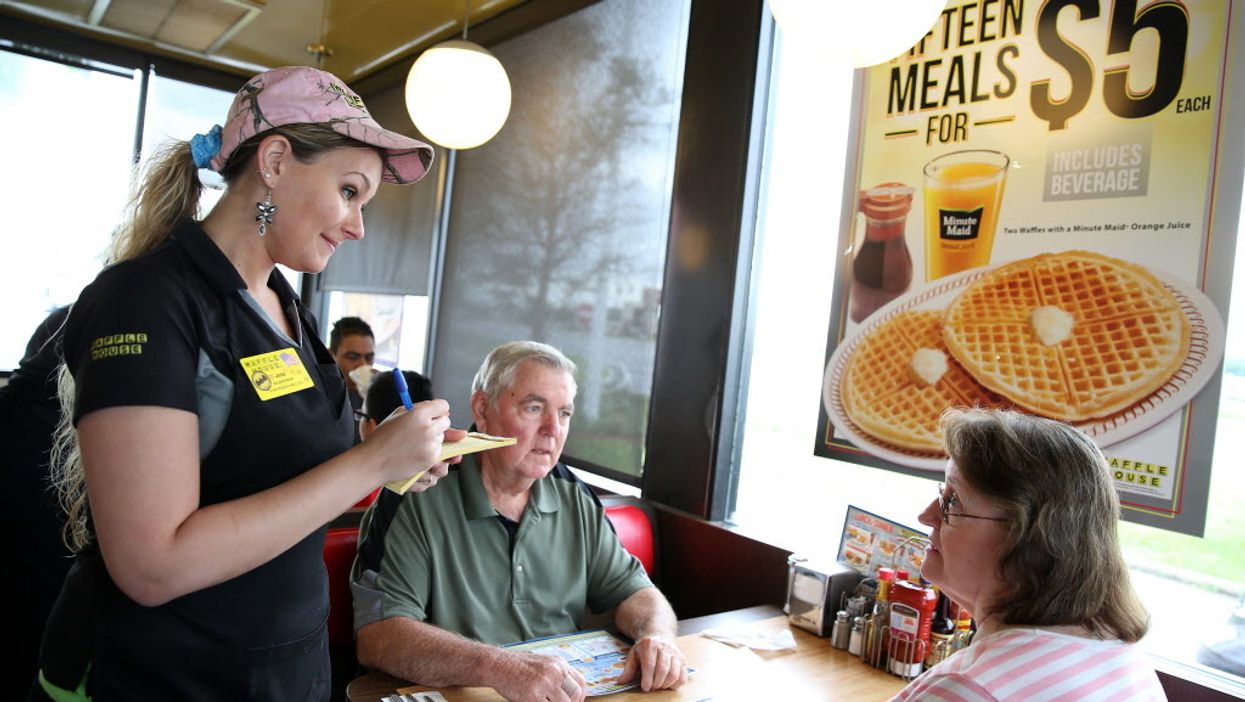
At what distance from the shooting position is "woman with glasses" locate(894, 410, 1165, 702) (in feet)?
3.73

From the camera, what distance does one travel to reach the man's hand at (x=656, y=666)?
170 centimetres

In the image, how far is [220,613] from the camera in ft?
3.93

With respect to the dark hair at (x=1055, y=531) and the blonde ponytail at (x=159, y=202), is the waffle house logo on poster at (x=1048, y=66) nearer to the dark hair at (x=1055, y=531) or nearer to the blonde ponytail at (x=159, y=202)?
the dark hair at (x=1055, y=531)

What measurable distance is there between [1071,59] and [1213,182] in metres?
0.46

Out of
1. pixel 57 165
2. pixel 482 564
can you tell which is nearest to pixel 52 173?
pixel 57 165

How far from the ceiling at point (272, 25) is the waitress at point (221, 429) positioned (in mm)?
3265

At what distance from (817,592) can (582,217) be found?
2.12 meters

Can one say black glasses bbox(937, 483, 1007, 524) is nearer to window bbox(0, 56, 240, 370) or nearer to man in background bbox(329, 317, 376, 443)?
man in background bbox(329, 317, 376, 443)

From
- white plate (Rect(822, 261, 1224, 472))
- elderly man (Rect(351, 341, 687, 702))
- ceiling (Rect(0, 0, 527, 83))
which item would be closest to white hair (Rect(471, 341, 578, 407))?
elderly man (Rect(351, 341, 687, 702))

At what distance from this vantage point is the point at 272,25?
4.98 m

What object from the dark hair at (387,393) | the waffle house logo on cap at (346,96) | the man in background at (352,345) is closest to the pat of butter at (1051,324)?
the waffle house logo on cap at (346,96)

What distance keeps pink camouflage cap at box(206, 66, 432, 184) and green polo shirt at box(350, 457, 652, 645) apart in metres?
1.02

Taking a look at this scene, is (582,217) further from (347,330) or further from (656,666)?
(656,666)

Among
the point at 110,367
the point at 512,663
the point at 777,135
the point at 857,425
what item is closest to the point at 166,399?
the point at 110,367
